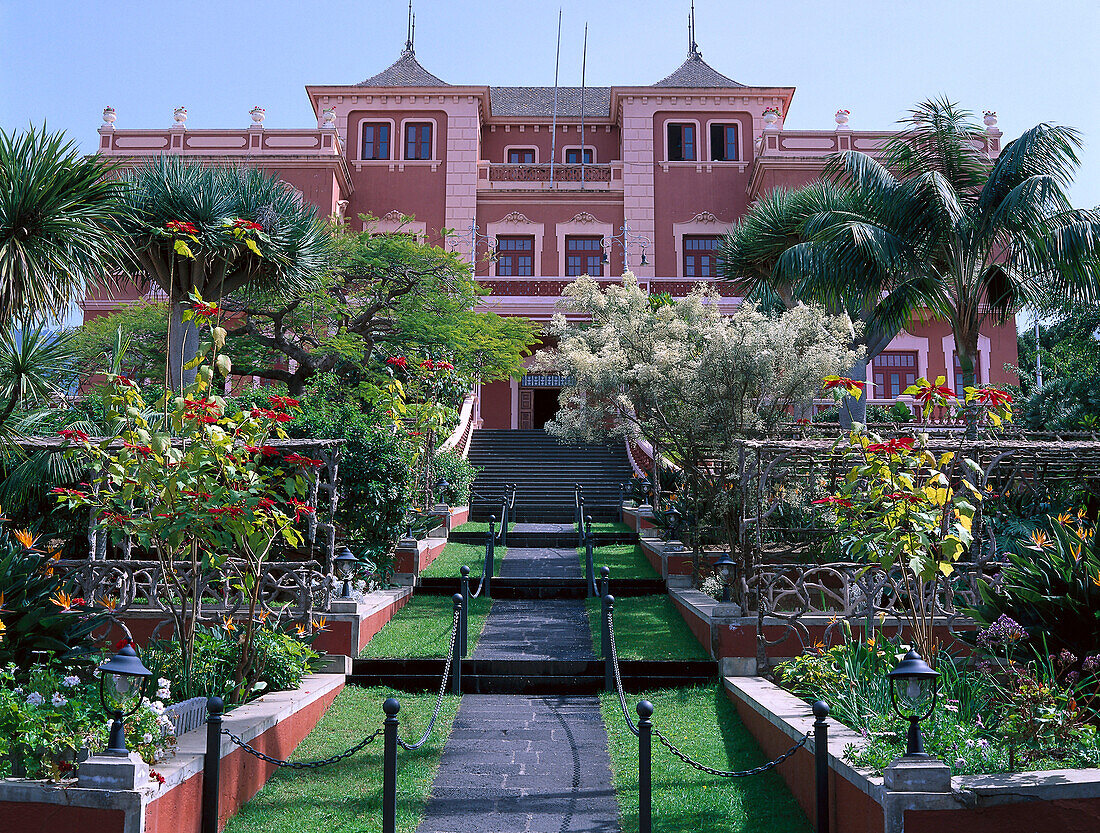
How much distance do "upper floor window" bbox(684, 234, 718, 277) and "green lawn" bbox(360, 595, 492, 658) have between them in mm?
→ 20334

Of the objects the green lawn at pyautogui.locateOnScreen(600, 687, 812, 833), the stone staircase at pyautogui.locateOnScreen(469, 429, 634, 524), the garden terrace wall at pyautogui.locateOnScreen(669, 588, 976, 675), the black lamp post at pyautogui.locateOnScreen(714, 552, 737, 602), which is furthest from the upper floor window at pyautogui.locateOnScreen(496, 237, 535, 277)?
A: the green lawn at pyautogui.locateOnScreen(600, 687, 812, 833)

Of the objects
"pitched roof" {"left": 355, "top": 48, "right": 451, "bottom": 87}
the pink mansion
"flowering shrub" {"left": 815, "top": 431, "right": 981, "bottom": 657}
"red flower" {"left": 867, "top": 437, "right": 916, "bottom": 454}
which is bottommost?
"flowering shrub" {"left": 815, "top": 431, "right": 981, "bottom": 657}

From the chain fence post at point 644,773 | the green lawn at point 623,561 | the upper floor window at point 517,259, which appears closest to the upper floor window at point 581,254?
the upper floor window at point 517,259

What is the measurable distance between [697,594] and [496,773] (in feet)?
16.2

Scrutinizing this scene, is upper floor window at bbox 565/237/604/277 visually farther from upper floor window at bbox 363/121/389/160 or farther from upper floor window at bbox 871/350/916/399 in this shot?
upper floor window at bbox 871/350/916/399

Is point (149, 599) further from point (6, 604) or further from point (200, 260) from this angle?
point (200, 260)

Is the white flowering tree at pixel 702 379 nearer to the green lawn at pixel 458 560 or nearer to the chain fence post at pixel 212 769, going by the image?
the green lawn at pixel 458 560

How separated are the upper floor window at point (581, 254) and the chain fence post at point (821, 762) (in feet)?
85.9

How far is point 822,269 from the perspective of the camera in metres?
14.1

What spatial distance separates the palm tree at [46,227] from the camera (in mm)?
7969

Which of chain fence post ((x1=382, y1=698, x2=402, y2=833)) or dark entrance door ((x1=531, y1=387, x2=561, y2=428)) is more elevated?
dark entrance door ((x1=531, y1=387, x2=561, y2=428))

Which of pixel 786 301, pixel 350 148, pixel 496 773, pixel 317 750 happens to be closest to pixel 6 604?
pixel 317 750

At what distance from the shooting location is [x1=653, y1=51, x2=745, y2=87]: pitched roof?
Result: 32.1 meters

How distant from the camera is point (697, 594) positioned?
36.3 feet
